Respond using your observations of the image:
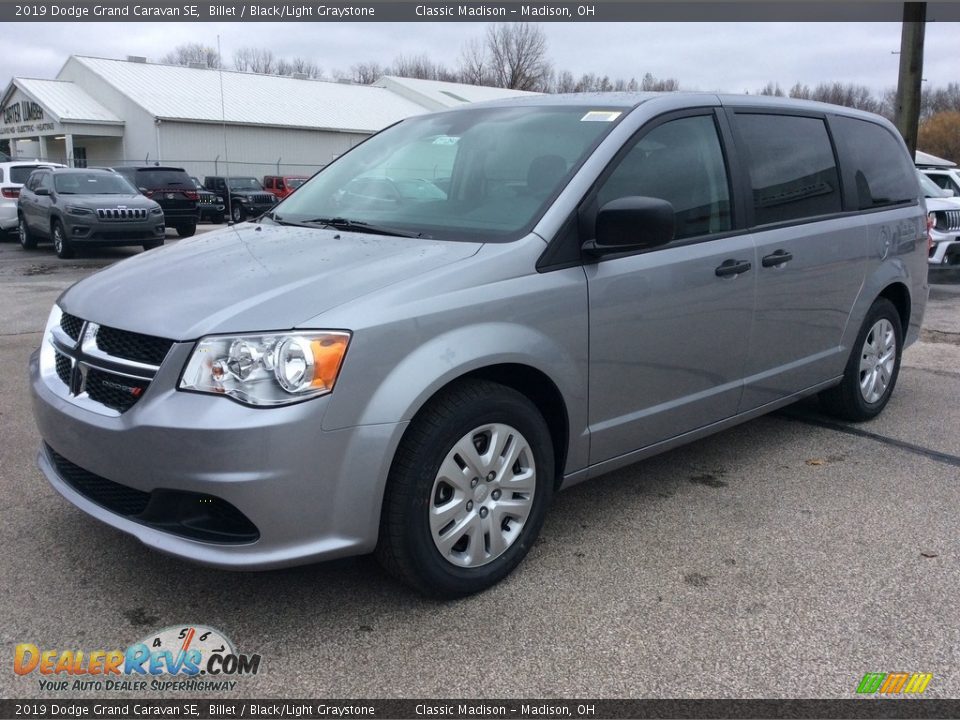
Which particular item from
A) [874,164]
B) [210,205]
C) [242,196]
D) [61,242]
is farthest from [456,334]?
[242,196]

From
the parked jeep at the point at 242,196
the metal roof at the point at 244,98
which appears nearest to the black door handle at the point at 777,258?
the parked jeep at the point at 242,196

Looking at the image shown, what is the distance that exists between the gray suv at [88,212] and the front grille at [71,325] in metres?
12.0

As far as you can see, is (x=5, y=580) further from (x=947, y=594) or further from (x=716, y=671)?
(x=947, y=594)

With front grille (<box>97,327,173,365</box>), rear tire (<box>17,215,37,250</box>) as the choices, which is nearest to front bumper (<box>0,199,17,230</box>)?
rear tire (<box>17,215,37,250</box>)

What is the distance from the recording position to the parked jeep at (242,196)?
2559 centimetres

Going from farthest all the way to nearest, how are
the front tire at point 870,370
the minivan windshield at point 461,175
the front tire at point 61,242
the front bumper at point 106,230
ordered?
the front tire at point 61,242 → the front bumper at point 106,230 → the front tire at point 870,370 → the minivan windshield at point 461,175

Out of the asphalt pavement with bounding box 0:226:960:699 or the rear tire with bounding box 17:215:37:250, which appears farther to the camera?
the rear tire with bounding box 17:215:37:250

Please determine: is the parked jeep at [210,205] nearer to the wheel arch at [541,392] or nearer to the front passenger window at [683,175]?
the front passenger window at [683,175]

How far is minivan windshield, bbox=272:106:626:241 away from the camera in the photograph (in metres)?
3.46

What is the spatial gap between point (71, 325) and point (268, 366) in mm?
1052

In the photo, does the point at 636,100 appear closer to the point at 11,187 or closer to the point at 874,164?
the point at 874,164

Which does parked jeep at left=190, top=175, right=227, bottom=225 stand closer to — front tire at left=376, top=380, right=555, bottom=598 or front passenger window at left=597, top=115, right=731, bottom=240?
front passenger window at left=597, top=115, right=731, bottom=240

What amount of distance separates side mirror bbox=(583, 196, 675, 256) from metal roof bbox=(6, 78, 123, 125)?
36.4m

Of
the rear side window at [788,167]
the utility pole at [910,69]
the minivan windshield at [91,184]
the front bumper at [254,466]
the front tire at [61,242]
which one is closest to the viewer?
the front bumper at [254,466]
